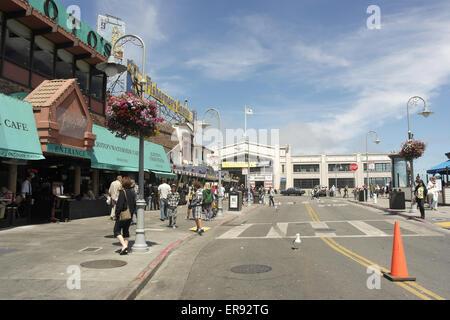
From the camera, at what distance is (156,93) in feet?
126

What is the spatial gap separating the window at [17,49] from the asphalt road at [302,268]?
10981 millimetres

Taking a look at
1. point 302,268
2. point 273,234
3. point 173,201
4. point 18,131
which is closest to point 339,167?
point 273,234

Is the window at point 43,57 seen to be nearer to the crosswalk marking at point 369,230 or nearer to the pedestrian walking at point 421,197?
the crosswalk marking at point 369,230

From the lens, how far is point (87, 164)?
18.7 metres

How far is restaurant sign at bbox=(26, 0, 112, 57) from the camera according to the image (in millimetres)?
16062

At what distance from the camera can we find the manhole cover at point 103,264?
24.5 feet

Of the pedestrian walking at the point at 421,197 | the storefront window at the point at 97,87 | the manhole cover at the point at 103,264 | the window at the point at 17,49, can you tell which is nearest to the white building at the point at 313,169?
the storefront window at the point at 97,87

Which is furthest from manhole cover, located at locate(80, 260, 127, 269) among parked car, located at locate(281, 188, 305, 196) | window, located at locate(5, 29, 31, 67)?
parked car, located at locate(281, 188, 305, 196)

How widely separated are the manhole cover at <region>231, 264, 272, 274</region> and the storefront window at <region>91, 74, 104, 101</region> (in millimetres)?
16737

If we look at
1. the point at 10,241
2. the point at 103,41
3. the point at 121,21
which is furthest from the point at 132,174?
the point at 121,21

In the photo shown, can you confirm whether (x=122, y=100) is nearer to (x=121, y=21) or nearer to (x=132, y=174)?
(x=132, y=174)

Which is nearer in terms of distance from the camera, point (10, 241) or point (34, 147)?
point (10, 241)

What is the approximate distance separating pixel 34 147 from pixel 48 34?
21.2 ft

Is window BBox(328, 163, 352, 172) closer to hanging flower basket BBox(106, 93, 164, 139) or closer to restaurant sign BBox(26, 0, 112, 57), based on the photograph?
restaurant sign BBox(26, 0, 112, 57)
